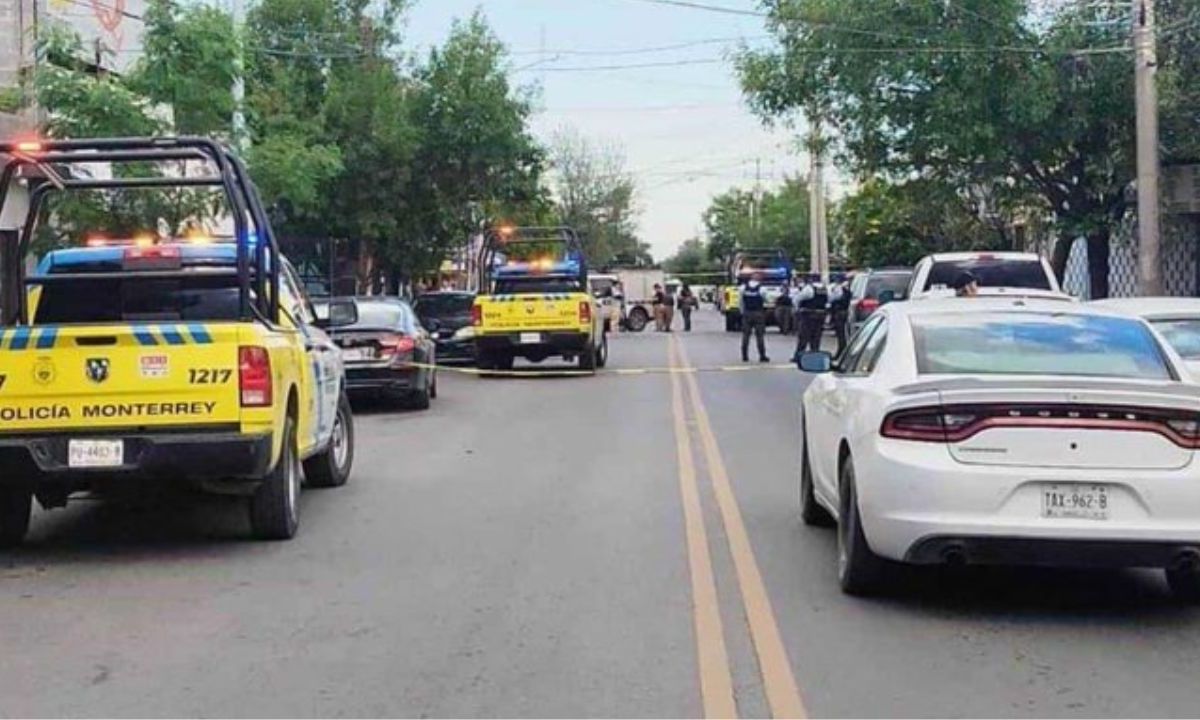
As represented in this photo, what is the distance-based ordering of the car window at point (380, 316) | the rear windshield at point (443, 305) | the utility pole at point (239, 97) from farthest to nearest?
the rear windshield at point (443, 305) → the utility pole at point (239, 97) → the car window at point (380, 316)

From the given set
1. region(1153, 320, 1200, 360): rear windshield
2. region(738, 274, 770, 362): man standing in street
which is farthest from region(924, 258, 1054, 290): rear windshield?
region(738, 274, 770, 362): man standing in street

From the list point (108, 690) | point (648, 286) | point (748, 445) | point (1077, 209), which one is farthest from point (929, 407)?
point (648, 286)

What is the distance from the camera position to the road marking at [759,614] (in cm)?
636

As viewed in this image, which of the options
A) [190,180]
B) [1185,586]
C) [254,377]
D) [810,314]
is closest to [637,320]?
[810,314]

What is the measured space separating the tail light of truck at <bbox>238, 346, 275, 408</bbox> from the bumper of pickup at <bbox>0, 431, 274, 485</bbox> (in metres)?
0.24

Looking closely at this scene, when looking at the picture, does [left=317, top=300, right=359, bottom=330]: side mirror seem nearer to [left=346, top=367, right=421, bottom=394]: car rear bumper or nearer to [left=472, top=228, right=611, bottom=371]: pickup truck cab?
[left=346, top=367, right=421, bottom=394]: car rear bumper

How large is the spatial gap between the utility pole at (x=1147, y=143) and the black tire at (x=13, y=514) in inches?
703

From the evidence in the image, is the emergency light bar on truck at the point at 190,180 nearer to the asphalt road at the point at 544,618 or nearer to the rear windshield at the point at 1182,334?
the asphalt road at the point at 544,618

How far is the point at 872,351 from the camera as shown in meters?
9.20

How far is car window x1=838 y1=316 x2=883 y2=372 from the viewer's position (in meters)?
9.59

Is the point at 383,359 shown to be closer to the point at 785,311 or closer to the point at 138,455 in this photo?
the point at 138,455

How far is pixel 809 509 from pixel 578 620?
3188 millimetres

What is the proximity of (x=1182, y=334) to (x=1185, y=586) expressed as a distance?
14.5ft

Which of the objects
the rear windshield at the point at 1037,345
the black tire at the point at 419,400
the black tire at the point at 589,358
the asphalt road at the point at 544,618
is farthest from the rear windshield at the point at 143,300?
the black tire at the point at 589,358
